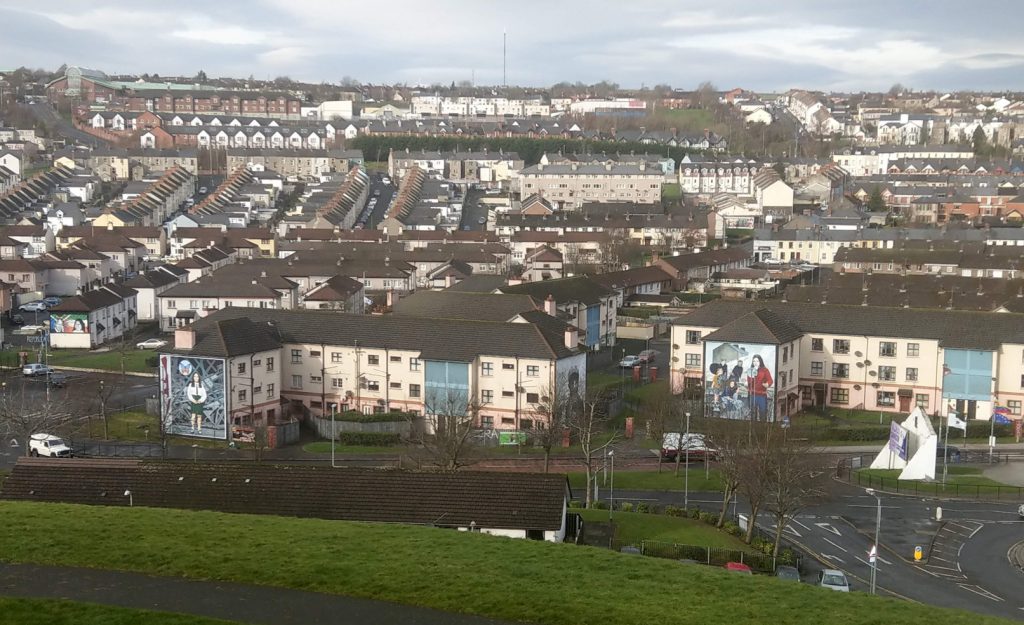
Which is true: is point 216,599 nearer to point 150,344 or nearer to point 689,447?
point 689,447

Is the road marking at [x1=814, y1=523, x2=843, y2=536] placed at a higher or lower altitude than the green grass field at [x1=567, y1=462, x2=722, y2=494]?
lower

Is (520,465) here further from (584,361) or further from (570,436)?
(584,361)

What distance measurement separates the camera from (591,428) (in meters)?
33.5

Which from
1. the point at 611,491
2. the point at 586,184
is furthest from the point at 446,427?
the point at 586,184

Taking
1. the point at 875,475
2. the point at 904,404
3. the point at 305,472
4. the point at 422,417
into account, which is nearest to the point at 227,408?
the point at 422,417

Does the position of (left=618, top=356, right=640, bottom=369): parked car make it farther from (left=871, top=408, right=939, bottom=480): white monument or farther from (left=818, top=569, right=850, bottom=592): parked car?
(left=818, top=569, right=850, bottom=592): parked car

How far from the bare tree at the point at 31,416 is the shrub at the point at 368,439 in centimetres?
858

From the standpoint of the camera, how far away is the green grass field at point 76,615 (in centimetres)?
1471

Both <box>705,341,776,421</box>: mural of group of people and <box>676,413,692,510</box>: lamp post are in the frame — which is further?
<box>705,341,776,421</box>: mural of group of people

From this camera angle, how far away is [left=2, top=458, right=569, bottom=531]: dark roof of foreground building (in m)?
21.9

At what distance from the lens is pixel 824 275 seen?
72.6 meters

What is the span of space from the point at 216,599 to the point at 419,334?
22.6 meters

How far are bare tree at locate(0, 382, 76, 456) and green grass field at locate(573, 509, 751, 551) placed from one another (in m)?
17.1

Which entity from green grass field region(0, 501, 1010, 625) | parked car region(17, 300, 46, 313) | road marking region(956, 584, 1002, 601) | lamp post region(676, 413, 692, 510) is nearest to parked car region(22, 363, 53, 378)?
parked car region(17, 300, 46, 313)
